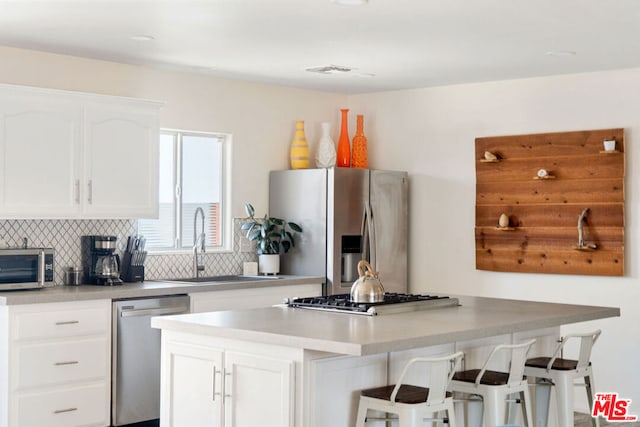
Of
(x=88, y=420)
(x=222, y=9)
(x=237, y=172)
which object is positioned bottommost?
(x=88, y=420)

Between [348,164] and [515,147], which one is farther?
[348,164]

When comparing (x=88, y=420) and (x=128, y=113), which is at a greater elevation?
(x=128, y=113)

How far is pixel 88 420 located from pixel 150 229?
1.62 metres

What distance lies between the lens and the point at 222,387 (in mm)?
3926

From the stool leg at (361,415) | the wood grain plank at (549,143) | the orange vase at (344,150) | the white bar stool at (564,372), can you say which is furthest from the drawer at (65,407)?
the wood grain plank at (549,143)

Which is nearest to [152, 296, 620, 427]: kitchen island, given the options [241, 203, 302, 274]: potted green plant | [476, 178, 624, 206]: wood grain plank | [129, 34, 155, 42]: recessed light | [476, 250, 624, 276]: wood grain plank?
[129, 34, 155, 42]: recessed light

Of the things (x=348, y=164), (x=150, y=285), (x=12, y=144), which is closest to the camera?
(x=12, y=144)

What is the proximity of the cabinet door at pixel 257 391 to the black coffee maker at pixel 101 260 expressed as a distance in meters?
2.12

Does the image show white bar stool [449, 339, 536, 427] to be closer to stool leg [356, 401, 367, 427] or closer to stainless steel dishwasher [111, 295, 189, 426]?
stool leg [356, 401, 367, 427]

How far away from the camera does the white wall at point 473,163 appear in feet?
20.4

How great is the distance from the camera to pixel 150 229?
21.4 ft

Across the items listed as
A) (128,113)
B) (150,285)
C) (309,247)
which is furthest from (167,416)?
(309,247)

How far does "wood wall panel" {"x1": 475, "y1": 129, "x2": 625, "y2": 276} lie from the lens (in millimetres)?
6262

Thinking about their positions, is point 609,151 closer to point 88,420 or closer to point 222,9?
point 222,9
